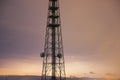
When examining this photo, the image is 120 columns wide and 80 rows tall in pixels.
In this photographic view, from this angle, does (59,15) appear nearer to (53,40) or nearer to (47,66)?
(53,40)

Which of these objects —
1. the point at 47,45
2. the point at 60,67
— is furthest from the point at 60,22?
the point at 60,67

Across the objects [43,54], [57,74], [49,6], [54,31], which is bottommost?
[57,74]

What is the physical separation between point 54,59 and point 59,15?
41.2 ft

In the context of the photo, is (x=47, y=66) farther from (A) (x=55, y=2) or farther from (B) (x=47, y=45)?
(A) (x=55, y=2)

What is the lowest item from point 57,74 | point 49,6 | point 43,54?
point 57,74

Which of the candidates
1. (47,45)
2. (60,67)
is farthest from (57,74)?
(47,45)

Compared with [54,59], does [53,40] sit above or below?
above

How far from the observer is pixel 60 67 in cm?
8412

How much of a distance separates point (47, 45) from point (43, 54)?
9.29 feet

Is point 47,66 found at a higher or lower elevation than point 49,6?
lower

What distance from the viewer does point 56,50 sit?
84688 millimetres

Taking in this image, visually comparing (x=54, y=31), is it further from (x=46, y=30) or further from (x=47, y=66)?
(x=47, y=66)

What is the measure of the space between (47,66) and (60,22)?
42.6ft

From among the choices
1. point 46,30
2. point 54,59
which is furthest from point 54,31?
point 54,59
